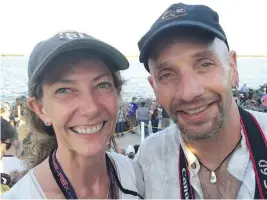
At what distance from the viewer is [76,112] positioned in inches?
57.4

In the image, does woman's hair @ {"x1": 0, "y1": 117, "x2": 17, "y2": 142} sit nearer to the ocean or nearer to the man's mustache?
the ocean

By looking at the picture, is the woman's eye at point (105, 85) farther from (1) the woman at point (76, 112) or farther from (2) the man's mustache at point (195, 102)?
(2) the man's mustache at point (195, 102)

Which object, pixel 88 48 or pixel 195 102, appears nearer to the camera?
pixel 88 48

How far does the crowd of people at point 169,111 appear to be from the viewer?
4.75 ft

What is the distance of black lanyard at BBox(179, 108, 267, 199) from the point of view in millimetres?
1478

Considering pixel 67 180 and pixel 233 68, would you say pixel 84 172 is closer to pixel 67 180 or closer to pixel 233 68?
pixel 67 180

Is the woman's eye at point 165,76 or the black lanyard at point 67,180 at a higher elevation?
the woman's eye at point 165,76

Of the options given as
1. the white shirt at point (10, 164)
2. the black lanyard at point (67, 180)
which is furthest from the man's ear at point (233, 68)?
the white shirt at point (10, 164)

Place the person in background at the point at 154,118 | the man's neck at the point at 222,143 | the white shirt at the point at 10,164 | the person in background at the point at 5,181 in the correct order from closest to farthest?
1. the man's neck at the point at 222,143
2. the person in background at the point at 5,181
3. the white shirt at the point at 10,164
4. the person in background at the point at 154,118

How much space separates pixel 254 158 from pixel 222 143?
21 centimetres

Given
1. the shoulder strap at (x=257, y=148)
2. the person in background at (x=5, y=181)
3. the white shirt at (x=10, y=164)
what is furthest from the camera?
the white shirt at (x=10, y=164)

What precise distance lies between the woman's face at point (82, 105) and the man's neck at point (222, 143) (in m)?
0.58

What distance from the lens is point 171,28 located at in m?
1.58

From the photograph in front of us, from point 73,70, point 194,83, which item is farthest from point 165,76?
point 73,70
